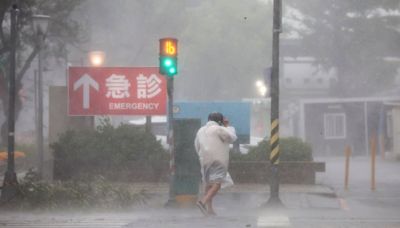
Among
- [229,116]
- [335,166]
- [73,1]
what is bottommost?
[335,166]

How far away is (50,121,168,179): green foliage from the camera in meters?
17.6

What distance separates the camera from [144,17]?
137 ft

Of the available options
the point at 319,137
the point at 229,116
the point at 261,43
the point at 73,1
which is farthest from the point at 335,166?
the point at 261,43

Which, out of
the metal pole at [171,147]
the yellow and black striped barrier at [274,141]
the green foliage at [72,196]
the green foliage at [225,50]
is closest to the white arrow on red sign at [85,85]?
the green foliage at [72,196]

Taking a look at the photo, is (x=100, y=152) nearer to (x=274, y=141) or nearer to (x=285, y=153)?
(x=285, y=153)

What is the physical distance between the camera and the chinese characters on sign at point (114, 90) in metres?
18.9

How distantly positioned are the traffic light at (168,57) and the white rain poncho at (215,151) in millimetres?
1621

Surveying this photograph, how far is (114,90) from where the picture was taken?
19.0 metres

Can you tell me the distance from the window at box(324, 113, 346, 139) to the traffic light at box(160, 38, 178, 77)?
70.5ft

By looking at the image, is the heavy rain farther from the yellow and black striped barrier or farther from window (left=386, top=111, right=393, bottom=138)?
window (left=386, top=111, right=393, bottom=138)

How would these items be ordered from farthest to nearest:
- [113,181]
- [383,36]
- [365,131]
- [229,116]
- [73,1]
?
[383,36] < [365,131] < [73,1] < [229,116] < [113,181]

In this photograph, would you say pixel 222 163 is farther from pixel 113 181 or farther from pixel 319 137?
pixel 319 137

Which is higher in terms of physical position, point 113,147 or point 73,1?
point 73,1

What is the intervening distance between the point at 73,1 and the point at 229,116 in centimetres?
673
